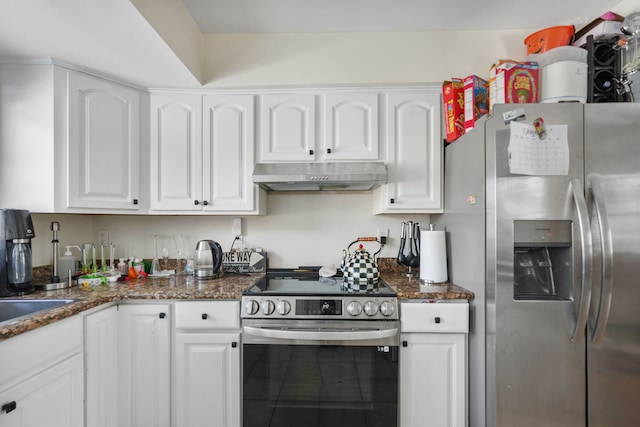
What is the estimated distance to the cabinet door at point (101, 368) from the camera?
148 centimetres

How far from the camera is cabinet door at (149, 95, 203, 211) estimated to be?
2.03m

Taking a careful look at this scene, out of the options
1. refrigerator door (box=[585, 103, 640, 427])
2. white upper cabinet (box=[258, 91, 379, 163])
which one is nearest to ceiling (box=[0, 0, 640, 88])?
white upper cabinet (box=[258, 91, 379, 163])

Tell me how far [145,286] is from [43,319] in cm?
59

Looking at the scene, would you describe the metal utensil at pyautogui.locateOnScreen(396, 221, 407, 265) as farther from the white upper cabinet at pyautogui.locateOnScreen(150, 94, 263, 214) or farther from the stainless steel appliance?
the white upper cabinet at pyautogui.locateOnScreen(150, 94, 263, 214)

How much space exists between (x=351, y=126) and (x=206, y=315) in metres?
1.45

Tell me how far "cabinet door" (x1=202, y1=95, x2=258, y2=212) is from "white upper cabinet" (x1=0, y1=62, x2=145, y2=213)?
2.02 feet

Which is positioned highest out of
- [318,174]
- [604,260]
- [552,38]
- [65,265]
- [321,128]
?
[552,38]

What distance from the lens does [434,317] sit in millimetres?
1625

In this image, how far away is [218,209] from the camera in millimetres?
2037

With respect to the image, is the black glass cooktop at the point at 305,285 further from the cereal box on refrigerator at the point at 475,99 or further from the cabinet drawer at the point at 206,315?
the cereal box on refrigerator at the point at 475,99

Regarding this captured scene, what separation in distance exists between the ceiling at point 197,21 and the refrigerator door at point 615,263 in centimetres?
89

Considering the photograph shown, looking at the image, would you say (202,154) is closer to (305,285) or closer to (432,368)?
(305,285)

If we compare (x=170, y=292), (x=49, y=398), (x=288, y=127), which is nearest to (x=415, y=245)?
(x=288, y=127)

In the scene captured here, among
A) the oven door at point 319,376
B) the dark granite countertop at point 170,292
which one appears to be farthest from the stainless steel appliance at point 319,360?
the dark granite countertop at point 170,292
